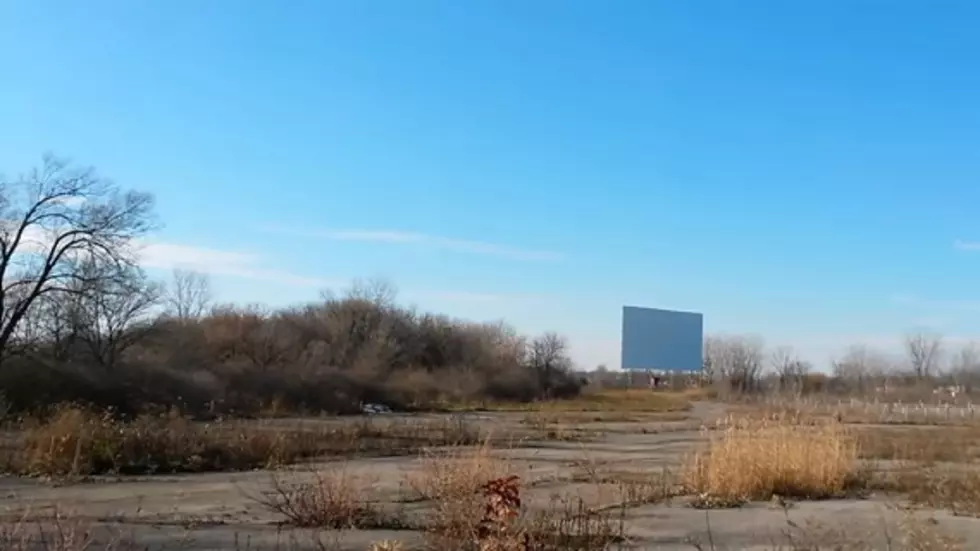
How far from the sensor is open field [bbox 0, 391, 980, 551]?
859cm

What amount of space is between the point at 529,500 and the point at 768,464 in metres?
4.42

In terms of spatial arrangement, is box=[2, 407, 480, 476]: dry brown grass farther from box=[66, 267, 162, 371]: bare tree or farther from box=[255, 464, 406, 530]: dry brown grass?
box=[66, 267, 162, 371]: bare tree

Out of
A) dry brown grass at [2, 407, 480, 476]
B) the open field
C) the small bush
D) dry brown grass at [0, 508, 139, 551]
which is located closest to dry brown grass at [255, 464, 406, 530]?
the open field

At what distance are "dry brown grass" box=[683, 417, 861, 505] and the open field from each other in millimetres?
27

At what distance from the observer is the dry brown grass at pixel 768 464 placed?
14547 mm

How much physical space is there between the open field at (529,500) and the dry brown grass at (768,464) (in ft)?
0.09

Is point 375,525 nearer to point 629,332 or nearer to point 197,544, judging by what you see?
point 197,544

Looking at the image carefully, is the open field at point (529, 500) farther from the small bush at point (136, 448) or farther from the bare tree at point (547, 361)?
the bare tree at point (547, 361)

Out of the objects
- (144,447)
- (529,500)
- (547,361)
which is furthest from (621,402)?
(529,500)

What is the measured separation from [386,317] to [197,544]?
271ft

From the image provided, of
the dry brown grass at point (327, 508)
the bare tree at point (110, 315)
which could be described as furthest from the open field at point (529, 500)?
the bare tree at point (110, 315)

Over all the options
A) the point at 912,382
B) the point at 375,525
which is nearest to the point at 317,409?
the point at 375,525

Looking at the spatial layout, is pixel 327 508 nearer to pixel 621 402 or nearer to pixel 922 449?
pixel 922 449

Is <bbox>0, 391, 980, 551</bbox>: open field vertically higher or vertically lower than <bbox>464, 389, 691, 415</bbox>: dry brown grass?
lower
